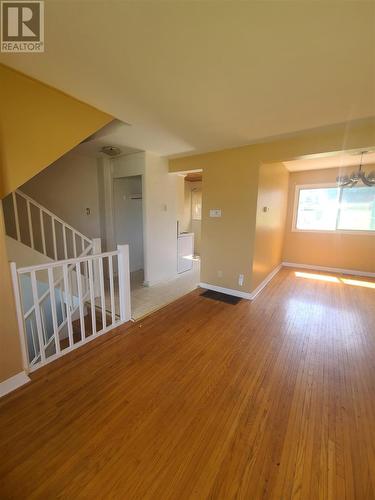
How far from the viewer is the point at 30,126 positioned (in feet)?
5.41

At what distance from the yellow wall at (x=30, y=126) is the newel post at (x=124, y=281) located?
3.89 feet

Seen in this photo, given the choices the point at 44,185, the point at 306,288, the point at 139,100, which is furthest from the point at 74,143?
the point at 306,288

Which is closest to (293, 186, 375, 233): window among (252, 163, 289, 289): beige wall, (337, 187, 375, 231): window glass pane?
(337, 187, 375, 231): window glass pane

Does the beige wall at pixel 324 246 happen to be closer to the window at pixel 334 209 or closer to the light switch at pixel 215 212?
the window at pixel 334 209

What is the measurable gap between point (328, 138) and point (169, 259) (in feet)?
10.7

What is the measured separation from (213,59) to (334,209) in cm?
493

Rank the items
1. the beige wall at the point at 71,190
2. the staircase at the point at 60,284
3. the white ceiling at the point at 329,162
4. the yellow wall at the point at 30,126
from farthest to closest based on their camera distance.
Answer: the white ceiling at the point at 329,162
the beige wall at the point at 71,190
the staircase at the point at 60,284
the yellow wall at the point at 30,126

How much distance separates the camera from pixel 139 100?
192cm

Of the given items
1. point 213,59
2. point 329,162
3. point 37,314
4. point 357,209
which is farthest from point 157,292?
point 357,209

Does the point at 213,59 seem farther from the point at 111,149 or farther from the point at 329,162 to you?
the point at 329,162

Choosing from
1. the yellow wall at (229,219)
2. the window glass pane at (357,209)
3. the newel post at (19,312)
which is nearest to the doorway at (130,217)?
the yellow wall at (229,219)

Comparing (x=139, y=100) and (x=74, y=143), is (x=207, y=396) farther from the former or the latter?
(x=139, y=100)

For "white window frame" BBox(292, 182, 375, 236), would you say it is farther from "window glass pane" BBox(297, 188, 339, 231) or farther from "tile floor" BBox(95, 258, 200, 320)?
"tile floor" BBox(95, 258, 200, 320)

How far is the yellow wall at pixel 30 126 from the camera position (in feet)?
5.04
